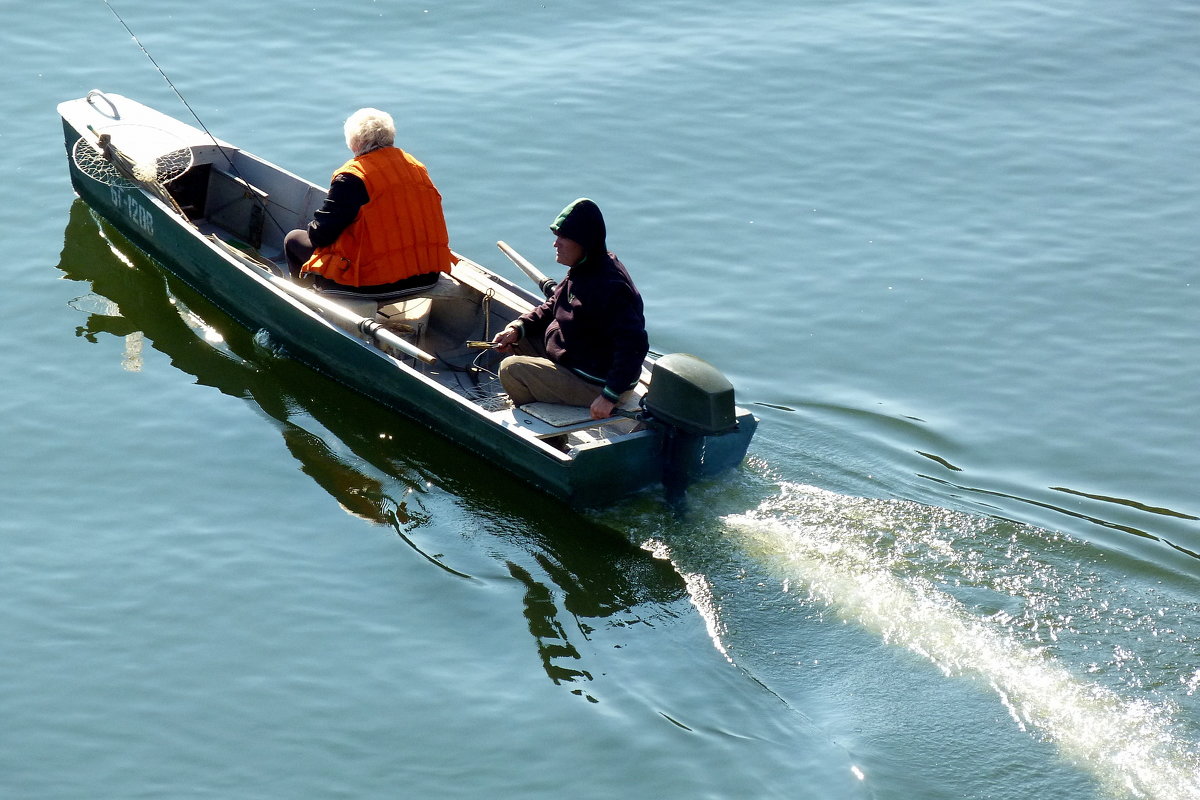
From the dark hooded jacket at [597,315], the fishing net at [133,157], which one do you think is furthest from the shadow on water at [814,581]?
Result: the fishing net at [133,157]

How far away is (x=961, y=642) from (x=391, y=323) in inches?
169

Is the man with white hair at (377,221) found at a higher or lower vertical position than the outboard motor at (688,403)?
higher

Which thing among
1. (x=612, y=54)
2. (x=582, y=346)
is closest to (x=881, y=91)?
(x=612, y=54)

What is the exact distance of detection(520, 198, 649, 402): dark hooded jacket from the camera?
799cm

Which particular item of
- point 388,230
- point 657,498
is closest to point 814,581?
point 657,498

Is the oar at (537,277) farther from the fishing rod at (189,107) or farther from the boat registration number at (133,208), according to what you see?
the boat registration number at (133,208)

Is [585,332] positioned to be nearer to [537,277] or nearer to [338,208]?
[537,277]

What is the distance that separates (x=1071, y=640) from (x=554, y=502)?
3006 millimetres

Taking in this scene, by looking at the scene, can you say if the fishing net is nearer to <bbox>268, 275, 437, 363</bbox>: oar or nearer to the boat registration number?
the boat registration number

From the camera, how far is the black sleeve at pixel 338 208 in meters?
8.91

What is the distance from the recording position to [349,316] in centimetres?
899

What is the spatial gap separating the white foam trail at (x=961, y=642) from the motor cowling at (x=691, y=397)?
63 cm

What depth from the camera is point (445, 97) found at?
1395 centimetres

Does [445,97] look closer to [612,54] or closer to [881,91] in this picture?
[612,54]
